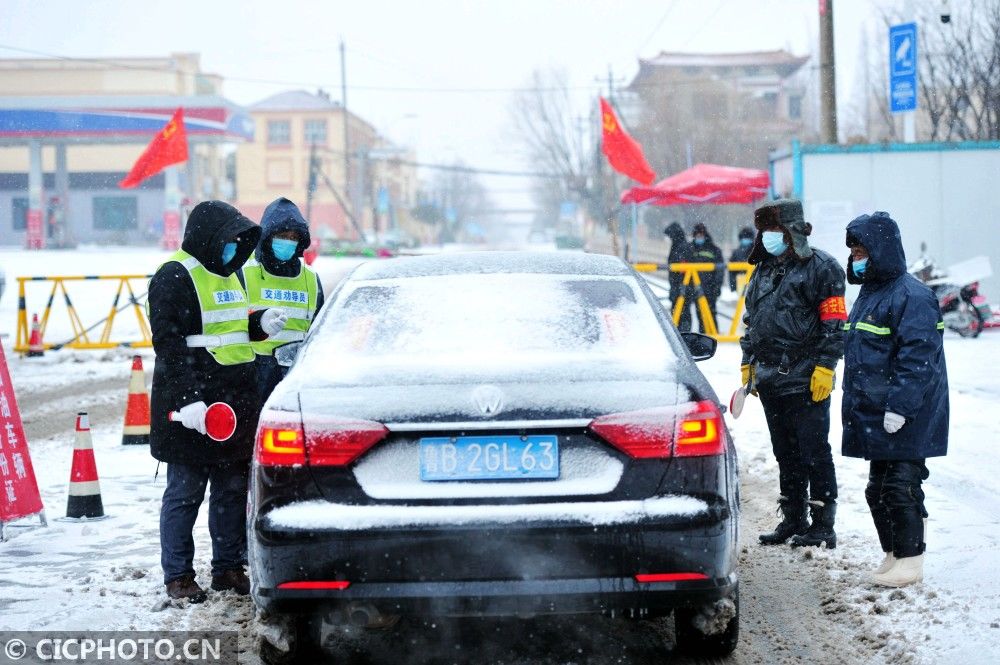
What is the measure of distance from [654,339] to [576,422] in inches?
27.8

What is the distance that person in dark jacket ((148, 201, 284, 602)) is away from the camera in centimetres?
498

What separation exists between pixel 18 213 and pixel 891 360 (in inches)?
2697

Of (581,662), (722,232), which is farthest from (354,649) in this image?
(722,232)

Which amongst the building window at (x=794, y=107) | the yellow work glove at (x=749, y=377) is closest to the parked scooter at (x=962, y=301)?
the yellow work glove at (x=749, y=377)

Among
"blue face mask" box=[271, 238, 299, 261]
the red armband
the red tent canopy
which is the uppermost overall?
the red tent canopy

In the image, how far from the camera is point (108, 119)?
52875 mm

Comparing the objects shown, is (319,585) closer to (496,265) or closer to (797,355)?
(496,265)

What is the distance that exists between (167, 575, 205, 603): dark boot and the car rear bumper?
5.49 ft

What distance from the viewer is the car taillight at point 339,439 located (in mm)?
3520

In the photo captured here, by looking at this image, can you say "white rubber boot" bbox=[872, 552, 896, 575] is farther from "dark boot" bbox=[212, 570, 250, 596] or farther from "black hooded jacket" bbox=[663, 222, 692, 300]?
"black hooded jacket" bbox=[663, 222, 692, 300]

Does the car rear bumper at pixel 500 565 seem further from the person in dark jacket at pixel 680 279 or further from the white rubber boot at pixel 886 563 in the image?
the person in dark jacket at pixel 680 279

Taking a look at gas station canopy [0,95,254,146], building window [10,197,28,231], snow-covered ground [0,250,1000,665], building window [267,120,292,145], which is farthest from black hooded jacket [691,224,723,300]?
building window [267,120,292,145]

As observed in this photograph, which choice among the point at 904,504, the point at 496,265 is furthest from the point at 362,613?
the point at 904,504

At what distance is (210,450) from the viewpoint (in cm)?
504
